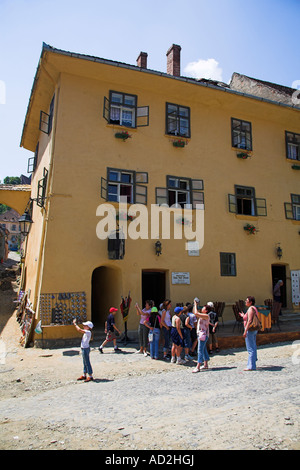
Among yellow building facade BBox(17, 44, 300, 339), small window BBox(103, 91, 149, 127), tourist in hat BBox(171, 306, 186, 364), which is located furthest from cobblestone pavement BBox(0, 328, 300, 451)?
small window BBox(103, 91, 149, 127)

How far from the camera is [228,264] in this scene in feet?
50.4

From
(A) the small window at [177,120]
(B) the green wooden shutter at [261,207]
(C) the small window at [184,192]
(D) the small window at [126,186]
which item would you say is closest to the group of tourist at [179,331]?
(D) the small window at [126,186]

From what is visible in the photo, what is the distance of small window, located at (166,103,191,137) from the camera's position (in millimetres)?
15133

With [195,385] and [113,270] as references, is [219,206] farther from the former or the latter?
[195,385]

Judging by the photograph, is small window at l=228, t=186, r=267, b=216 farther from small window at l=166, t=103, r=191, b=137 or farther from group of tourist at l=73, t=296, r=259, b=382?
group of tourist at l=73, t=296, r=259, b=382

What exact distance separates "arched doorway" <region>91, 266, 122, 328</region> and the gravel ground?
13.0ft

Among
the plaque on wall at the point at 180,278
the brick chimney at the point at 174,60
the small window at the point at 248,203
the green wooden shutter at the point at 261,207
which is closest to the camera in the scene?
the plaque on wall at the point at 180,278

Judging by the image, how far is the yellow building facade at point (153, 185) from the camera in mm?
12742

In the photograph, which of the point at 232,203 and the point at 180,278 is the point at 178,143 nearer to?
the point at 232,203

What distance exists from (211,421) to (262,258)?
11758mm

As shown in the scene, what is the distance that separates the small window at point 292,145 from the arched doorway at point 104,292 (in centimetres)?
1077

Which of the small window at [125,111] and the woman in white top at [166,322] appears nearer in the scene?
the woman in white top at [166,322]

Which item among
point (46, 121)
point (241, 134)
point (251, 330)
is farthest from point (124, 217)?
point (241, 134)

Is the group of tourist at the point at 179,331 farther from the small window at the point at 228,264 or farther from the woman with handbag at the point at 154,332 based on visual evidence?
the small window at the point at 228,264
